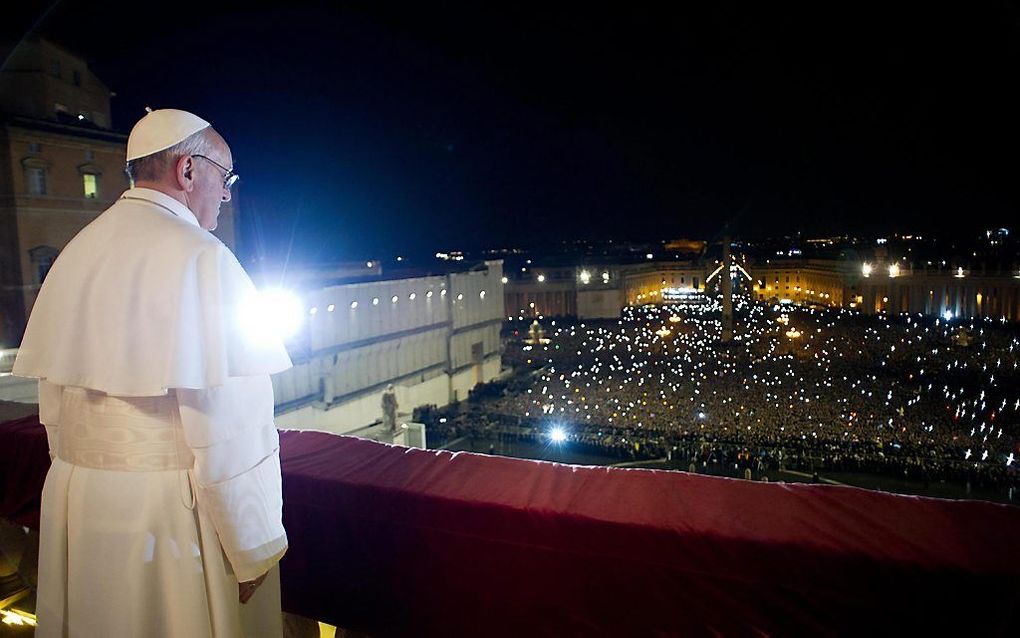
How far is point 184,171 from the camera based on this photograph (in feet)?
5.83

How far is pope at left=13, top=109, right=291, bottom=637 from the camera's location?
1.54 m

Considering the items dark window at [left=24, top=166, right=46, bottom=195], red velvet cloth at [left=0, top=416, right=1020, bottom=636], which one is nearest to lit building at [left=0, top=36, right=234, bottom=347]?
dark window at [left=24, top=166, right=46, bottom=195]

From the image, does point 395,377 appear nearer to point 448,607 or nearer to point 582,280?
point 448,607

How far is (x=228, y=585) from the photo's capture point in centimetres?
164

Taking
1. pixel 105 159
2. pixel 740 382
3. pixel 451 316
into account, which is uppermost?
pixel 105 159

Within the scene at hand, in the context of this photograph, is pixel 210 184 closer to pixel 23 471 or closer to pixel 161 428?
pixel 161 428

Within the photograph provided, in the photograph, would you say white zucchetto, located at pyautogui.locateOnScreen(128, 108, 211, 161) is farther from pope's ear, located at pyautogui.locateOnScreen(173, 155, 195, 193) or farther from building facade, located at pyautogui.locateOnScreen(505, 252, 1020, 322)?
building facade, located at pyautogui.locateOnScreen(505, 252, 1020, 322)

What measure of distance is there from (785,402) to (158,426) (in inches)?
956

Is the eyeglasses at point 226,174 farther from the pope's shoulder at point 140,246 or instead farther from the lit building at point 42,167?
the lit building at point 42,167

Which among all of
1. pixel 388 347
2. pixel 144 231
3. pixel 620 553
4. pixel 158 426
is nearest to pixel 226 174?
pixel 144 231

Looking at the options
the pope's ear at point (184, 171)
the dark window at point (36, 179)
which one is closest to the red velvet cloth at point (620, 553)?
the pope's ear at point (184, 171)

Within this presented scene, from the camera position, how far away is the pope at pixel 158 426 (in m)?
1.54

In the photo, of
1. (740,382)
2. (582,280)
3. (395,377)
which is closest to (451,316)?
(395,377)

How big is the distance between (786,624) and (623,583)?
46cm
